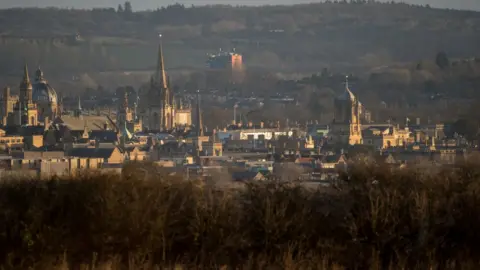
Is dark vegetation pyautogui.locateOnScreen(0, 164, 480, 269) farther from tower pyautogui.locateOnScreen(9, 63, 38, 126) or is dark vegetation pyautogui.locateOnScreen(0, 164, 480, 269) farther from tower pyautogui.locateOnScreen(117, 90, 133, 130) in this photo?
tower pyautogui.locateOnScreen(117, 90, 133, 130)

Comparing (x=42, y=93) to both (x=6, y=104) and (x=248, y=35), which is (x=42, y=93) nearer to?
(x=6, y=104)

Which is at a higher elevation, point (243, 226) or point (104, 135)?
point (243, 226)

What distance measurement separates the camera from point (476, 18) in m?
120

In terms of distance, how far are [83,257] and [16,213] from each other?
1248 millimetres

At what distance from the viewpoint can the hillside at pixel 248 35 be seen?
114 meters

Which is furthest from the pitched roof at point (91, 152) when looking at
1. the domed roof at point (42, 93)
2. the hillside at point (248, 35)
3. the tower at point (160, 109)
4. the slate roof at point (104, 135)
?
the hillside at point (248, 35)

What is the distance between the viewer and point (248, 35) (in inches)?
5645

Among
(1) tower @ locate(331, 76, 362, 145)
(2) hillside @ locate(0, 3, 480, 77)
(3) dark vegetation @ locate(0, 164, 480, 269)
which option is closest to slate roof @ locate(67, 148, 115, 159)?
(1) tower @ locate(331, 76, 362, 145)

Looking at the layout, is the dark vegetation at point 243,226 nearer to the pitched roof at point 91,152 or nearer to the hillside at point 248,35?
the pitched roof at point 91,152

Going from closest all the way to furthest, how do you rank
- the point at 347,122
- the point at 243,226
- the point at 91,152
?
1. the point at 243,226
2. the point at 91,152
3. the point at 347,122

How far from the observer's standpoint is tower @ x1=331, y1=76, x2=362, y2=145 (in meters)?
65.4

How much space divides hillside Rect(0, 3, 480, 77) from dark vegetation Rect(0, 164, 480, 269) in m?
83.0

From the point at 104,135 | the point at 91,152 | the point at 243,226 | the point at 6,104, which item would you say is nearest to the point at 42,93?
the point at 6,104

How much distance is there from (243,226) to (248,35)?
125004 millimetres
